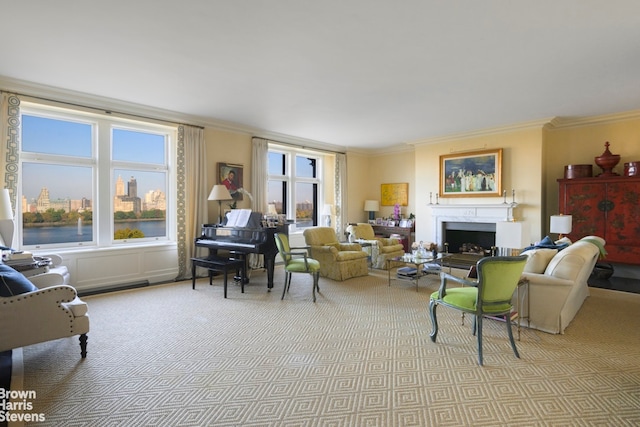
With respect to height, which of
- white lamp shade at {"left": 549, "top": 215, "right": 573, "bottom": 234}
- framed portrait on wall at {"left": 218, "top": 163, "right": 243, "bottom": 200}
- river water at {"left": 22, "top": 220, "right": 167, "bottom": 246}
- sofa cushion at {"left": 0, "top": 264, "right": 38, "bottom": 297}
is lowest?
sofa cushion at {"left": 0, "top": 264, "right": 38, "bottom": 297}

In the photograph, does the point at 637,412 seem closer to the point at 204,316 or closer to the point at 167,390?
the point at 167,390

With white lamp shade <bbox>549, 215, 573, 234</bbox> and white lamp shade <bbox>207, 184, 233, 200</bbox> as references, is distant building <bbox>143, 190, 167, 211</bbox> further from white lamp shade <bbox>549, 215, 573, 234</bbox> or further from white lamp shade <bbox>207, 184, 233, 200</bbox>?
white lamp shade <bbox>549, 215, 573, 234</bbox>

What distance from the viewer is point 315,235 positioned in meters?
6.38

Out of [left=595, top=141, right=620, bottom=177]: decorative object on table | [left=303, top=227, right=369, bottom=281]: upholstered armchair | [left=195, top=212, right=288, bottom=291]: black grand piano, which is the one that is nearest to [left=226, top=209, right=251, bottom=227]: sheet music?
[left=195, top=212, right=288, bottom=291]: black grand piano

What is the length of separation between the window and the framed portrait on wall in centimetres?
102

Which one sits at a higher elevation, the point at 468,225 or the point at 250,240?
the point at 468,225

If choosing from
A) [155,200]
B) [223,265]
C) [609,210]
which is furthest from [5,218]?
[609,210]

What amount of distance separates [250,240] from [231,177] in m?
1.86

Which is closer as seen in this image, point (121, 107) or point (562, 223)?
point (562, 223)

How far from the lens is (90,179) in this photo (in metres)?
5.25

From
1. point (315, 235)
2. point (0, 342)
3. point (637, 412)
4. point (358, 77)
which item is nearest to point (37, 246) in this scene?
point (0, 342)

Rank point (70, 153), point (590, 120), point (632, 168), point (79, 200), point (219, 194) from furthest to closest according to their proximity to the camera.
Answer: point (590, 120)
point (219, 194)
point (632, 168)
point (79, 200)
point (70, 153)

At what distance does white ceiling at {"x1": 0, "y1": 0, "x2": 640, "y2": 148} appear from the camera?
2.79 m

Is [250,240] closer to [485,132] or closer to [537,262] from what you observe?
[537,262]
